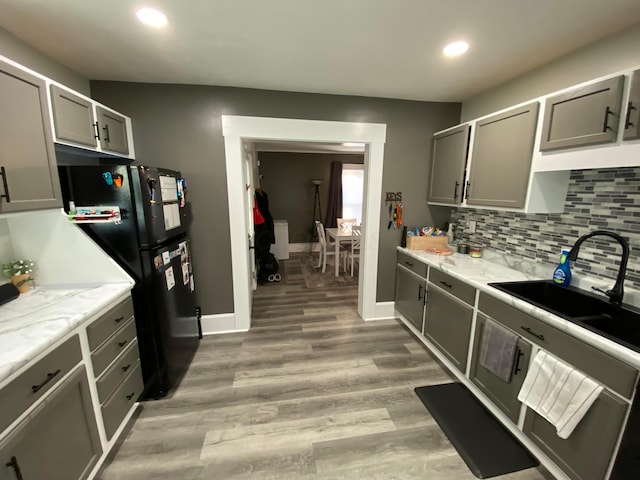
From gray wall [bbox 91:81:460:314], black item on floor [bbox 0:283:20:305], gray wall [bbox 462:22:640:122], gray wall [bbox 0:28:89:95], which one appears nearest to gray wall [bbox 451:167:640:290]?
gray wall [bbox 462:22:640:122]

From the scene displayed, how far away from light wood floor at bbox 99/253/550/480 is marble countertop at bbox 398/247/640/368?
2.86 feet

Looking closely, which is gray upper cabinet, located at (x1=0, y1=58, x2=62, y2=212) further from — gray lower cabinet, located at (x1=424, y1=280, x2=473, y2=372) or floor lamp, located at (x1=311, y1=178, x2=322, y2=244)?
floor lamp, located at (x1=311, y1=178, x2=322, y2=244)

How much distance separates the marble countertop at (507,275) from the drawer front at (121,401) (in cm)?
239

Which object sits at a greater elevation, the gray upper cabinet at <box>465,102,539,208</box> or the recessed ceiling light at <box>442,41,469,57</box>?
the recessed ceiling light at <box>442,41,469,57</box>

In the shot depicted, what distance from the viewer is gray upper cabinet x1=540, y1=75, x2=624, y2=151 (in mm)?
1301

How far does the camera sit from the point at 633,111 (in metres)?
1.23

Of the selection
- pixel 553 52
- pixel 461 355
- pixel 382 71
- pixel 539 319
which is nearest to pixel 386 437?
pixel 461 355

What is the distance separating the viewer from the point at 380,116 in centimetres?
268

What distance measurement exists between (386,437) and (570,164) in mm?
1974

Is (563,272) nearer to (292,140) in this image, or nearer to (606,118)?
(606,118)

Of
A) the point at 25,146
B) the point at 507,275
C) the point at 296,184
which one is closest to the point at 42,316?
the point at 25,146

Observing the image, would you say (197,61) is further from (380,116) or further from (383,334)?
(383,334)

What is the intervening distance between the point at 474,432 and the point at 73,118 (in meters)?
3.23

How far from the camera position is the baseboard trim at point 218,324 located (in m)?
2.72
